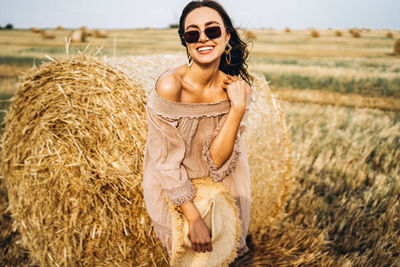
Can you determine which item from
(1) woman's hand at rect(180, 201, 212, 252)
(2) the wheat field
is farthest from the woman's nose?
(2) the wheat field

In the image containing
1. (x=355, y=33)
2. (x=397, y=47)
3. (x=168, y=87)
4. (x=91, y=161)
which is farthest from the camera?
(x=355, y=33)

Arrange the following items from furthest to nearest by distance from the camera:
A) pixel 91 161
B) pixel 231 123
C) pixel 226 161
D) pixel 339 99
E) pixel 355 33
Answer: pixel 355 33 < pixel 339 99 < pixel 91 161 < pixel 226 161 < pixel 231 123

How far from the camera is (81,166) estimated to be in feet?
10.4

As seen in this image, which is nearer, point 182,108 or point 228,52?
point 182,108

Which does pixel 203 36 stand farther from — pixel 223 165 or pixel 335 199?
pixel 335 199

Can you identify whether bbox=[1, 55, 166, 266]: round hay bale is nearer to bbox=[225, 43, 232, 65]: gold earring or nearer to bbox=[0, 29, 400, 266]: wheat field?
bbox=[0, 29, 400, 266]: wheat field

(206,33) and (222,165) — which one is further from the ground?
(206,33)

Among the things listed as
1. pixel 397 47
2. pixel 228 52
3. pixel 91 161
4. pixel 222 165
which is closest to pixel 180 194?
pixel 222 165

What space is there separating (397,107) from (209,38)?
8.67 m

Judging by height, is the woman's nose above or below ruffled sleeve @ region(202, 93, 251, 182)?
above

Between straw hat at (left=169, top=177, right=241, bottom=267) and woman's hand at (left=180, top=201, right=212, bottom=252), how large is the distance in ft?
0.12

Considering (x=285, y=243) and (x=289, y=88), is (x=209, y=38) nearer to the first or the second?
(x=285, y=243)

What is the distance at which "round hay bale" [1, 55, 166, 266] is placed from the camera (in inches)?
120

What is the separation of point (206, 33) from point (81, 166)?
6.56ft
